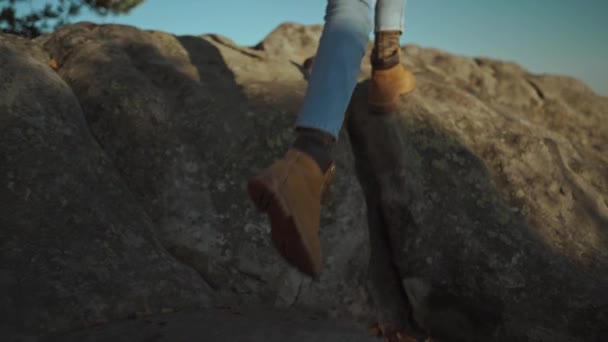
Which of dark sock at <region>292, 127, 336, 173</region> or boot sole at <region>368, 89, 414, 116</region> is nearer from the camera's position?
dark sock at <region>292, 127, 336, 173</region>

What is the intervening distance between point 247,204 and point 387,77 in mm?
1092

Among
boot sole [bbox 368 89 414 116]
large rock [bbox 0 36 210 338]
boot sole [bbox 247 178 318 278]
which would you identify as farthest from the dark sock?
boot sole [bbox 368 89 414 116]

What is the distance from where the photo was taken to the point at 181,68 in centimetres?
309

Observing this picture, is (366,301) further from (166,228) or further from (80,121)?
(80,121)

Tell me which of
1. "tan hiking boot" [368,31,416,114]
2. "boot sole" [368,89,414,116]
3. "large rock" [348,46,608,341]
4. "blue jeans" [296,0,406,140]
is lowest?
"large rock" [348,46,608,341]

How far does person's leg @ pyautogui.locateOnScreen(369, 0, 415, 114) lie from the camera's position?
2641 millimetres

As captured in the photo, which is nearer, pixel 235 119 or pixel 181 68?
pixel 235 119

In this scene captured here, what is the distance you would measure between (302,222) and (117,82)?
1.62 metres

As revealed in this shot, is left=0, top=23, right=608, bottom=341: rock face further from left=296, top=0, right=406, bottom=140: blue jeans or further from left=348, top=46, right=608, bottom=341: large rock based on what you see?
left=296, top=0, right=406, bottom=140: blue jeans

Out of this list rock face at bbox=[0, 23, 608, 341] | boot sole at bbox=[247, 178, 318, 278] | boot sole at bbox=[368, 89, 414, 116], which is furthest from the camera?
boot sole at bbox=[368, 89, 414, 116]

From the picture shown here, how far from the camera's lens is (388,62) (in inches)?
113

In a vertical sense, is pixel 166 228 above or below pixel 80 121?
below

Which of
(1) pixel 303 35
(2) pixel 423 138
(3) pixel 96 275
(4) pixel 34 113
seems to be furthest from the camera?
(1) pixel 303 35

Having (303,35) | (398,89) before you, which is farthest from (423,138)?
(303,35)
